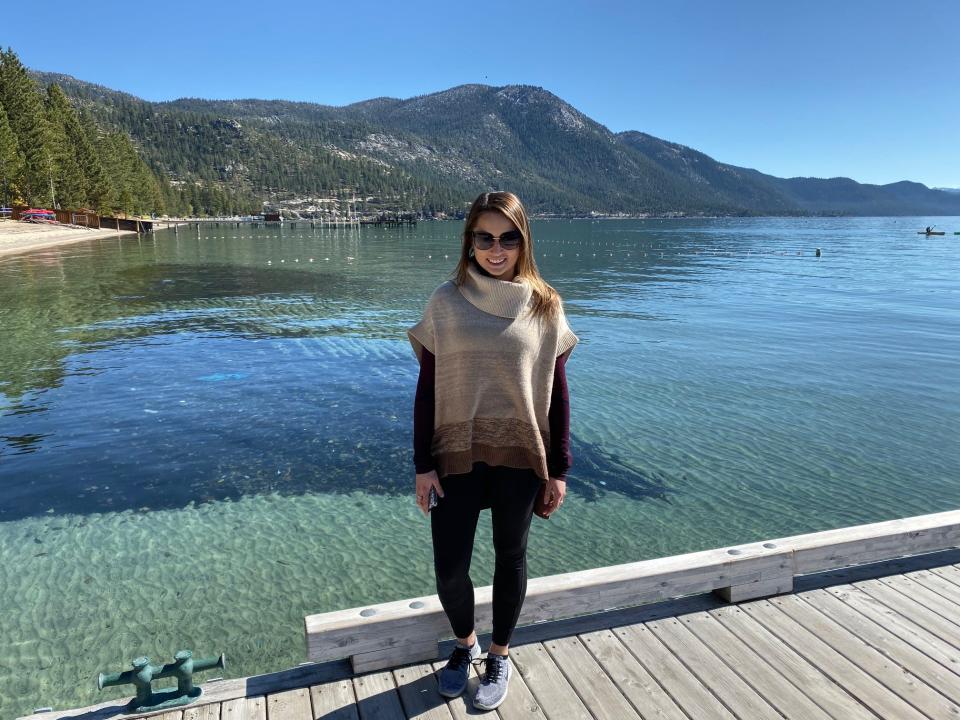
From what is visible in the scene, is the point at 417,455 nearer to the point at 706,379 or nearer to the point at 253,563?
the point at 253,563

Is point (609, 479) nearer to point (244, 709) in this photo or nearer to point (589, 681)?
point (589, 681)

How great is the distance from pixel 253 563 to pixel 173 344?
12290mm

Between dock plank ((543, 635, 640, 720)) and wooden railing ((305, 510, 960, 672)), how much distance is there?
0.20 metres

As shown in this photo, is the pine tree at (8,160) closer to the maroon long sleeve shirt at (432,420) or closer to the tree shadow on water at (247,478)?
the tree shadow on water at (247,478)

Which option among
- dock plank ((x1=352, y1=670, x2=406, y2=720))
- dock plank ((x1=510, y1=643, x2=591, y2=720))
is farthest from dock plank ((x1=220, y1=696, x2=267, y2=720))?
dock plank ((x1=510, y1=643, x2=591, y2=720))

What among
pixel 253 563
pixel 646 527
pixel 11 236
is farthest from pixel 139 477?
pixel 11 236

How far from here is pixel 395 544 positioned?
286 inches

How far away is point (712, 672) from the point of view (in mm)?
3463

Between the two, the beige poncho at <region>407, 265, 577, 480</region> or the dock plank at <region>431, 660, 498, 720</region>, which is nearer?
the beige poncho at <region>407, 265, 577, 480</region>

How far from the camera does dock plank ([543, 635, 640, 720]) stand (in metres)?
3.17

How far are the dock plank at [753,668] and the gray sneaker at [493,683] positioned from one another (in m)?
1.33

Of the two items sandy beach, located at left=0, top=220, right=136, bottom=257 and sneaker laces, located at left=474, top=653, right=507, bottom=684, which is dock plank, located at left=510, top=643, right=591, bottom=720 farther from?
sandy beach, located at left=0, top=220, right=136, bottom=257

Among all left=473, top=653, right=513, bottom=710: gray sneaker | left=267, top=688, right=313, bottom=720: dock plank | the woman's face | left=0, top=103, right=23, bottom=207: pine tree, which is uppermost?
left=0, top=103, right=23, bottom=207: pine tree

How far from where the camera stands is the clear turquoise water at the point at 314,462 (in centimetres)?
603
